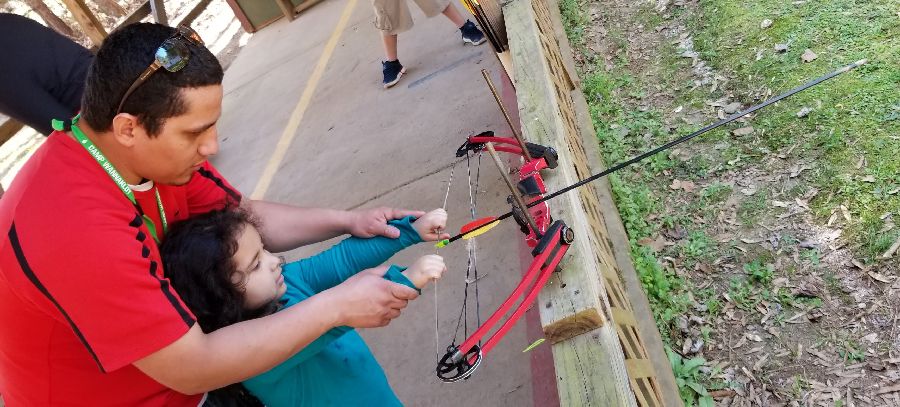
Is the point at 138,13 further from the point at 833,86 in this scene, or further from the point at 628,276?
the point at 833,86

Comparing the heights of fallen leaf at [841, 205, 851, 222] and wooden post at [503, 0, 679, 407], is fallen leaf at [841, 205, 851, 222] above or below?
below

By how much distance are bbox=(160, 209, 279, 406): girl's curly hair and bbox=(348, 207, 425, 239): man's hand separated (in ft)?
1.50

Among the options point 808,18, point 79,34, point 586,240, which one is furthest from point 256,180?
point 79,34

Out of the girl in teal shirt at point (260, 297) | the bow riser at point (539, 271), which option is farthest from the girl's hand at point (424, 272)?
the bow riser at point (539, 271)

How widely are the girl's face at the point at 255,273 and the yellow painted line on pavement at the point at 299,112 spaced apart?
331cm

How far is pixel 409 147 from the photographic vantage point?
172 inches

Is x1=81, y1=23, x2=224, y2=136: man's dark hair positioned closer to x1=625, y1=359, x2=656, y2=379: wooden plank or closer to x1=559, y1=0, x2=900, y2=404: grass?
x1=625, y1=359, x2=656, y2=379: wooden plank

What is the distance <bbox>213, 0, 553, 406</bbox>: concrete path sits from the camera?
291 cm

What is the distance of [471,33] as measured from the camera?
4992 mm

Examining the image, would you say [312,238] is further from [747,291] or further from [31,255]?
[747,291]

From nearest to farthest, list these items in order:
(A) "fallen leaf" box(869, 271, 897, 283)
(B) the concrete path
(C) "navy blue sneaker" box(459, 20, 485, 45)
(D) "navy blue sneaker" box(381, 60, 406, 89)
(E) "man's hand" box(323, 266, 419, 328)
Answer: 1. (E) "man's hand" box(323, 266, 419, 328)
2. (A) "fallen leaf" box(869, 271, 897, 283)
3. (B) the concrete path
4. (C) "navy blue sneaker" box(459, 20, 485, 45)
5. (D) "navy blue sneaker" box(381, 60, 406, 89)

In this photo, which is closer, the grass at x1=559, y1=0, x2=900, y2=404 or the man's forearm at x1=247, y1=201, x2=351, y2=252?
the man's forearm at x1=247, y1=201, x2=351, y2=252

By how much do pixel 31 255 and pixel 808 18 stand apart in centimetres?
399

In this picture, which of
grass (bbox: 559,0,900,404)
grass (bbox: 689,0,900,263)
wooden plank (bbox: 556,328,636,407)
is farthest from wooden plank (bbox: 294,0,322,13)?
wooden plank (bbox: 556,328,636,407)
